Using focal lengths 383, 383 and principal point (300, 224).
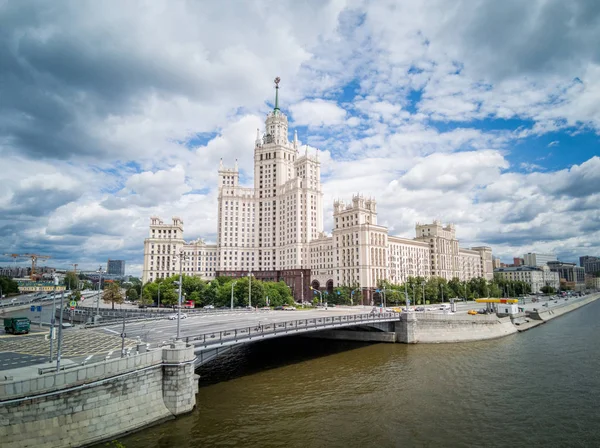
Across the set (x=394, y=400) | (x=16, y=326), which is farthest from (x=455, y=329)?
(x=16, y=326)

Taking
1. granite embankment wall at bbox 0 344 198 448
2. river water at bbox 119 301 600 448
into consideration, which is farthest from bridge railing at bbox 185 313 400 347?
river water at bbox 119 301 600 448

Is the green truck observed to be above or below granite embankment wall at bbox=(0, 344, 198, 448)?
above

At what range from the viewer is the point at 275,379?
4759cm

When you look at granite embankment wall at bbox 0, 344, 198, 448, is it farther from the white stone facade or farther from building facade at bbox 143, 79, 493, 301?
the white stone facade

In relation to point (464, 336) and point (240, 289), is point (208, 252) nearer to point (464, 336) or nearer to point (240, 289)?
point (240, 289)

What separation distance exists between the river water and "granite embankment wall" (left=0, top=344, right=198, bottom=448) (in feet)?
5.91

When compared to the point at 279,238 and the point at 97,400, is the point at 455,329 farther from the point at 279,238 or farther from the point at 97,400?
the point at 279,238

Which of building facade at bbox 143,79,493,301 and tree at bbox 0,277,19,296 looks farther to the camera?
building facade at bbox 143,79,493,301

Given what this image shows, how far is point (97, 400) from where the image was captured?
2836 cm

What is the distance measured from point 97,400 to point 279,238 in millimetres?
159081

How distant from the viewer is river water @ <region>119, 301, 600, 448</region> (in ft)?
99.9

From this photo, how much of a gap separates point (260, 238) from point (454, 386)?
507 ft

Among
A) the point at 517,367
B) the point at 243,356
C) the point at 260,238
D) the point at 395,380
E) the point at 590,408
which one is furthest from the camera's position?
the point at 260,238

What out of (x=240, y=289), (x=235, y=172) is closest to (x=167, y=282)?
(x=240, y=289)
